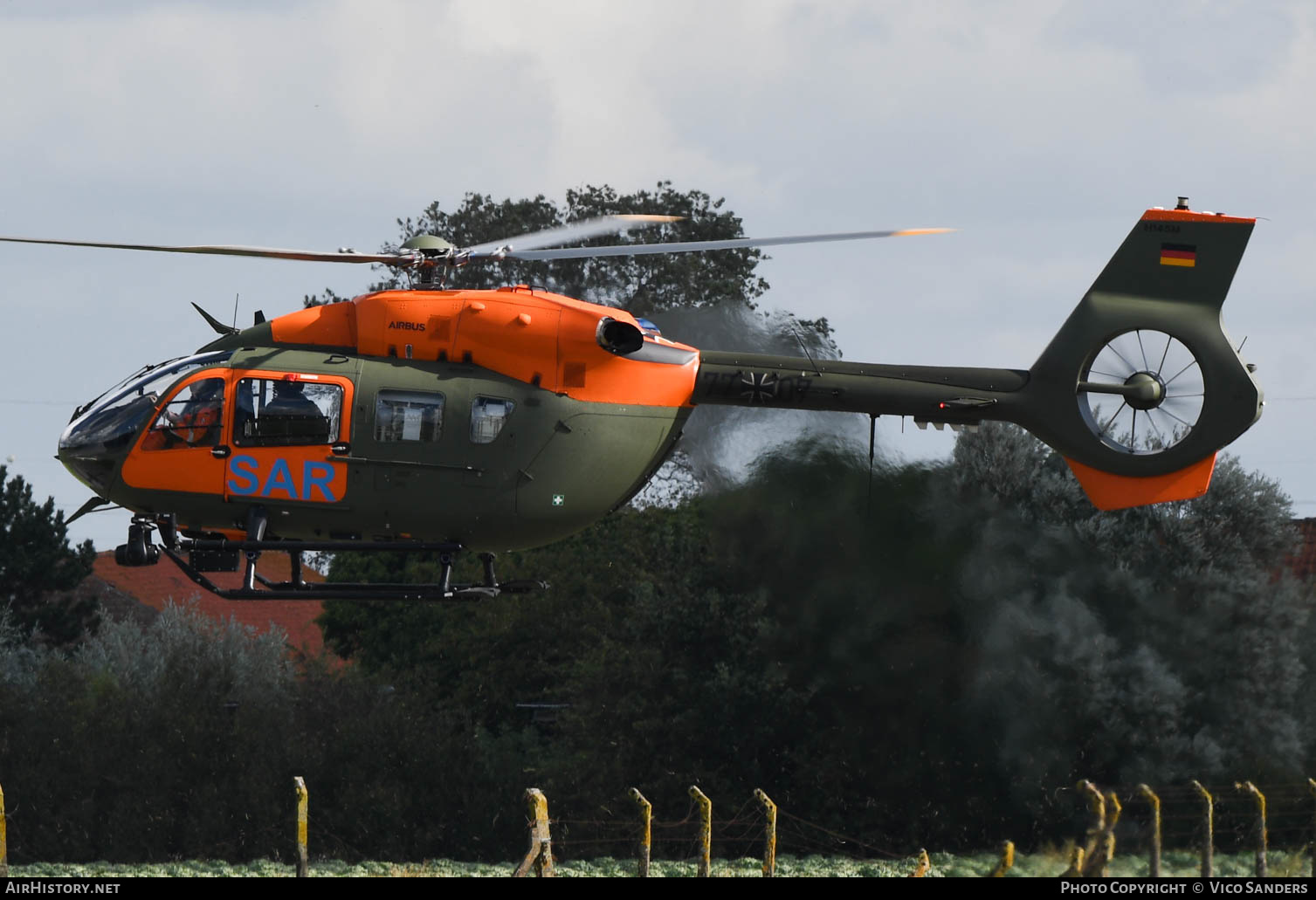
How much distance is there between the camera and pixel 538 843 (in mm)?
14781

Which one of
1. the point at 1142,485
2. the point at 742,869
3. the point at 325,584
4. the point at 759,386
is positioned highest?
the point at 759,386

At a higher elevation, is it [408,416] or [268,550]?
[408,416]

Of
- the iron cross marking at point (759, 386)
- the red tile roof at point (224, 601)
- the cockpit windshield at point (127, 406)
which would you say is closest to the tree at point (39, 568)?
the red tile roof at point (224, 601)

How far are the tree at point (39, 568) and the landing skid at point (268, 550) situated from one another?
32726mm

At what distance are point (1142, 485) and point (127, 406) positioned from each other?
37.6 feet

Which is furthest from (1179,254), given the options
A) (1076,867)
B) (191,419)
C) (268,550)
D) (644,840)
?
(191,419)

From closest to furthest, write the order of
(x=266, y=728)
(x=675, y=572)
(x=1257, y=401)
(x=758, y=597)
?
(x=1257, y=401) < (x=758, y=597) < (x=675, y=572) < (x=266, y=728)

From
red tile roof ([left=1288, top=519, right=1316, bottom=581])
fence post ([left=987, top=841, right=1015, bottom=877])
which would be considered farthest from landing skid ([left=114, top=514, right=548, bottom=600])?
red tile roof ([left=1288, top=519, right=1316, bottom=581])

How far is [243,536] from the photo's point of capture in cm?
1823

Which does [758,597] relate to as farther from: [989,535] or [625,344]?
[625,344]

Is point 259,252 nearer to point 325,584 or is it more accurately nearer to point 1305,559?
point 325,584

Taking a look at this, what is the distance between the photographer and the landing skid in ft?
56.4

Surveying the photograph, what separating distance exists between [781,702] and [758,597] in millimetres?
2371
